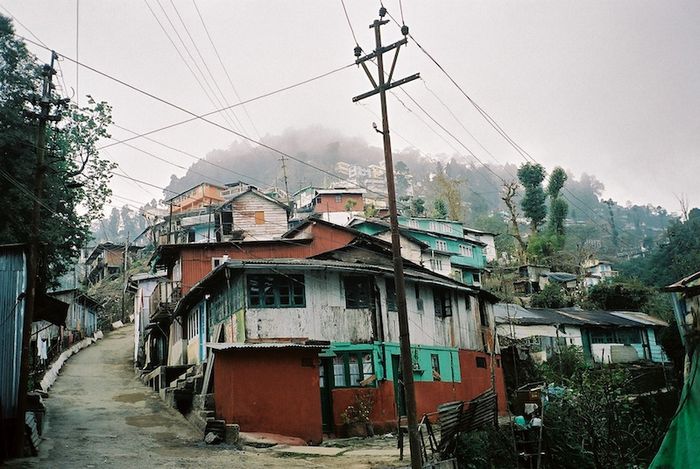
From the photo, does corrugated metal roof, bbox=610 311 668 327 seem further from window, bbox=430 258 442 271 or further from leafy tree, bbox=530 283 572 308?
window, bbox=430 258 442 271

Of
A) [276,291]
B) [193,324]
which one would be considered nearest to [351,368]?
[276,291]

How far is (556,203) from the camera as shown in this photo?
68562 millimetres

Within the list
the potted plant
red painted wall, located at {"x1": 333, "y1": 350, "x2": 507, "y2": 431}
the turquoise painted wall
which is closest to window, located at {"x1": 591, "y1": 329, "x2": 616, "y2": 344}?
red painted wall, located at {"x1": 333, "y1": 350, "x2": 507, "y2": 431}

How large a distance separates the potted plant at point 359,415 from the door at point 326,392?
1.77ft

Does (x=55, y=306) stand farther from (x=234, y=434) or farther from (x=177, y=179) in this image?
(x=177, y=179)

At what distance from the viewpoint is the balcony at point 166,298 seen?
33094 millimetres

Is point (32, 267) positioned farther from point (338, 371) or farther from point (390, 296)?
point (390, 296)

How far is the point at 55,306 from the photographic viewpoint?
18500 mm

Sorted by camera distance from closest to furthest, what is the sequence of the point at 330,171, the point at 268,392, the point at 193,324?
the point at 268,392 → the point at 193,324 → the point at 330,171

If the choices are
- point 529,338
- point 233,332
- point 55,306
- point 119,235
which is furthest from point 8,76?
point 119,235

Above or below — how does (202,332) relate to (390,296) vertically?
below

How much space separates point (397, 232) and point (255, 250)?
74.5 ft

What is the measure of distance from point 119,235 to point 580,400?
14912 centimetres

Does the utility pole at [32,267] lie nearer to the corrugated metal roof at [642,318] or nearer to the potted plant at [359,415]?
the potted plant at [359,415]
